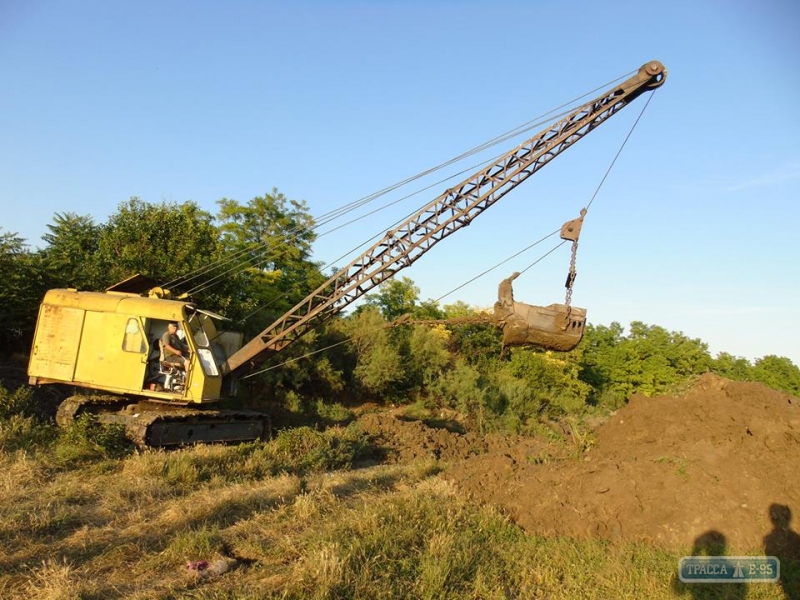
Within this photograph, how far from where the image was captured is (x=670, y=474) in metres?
7.64

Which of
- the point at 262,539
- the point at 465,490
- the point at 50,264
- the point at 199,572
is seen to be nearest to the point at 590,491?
the point at 465,490

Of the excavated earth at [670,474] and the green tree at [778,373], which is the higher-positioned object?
the green tree at [778,373]

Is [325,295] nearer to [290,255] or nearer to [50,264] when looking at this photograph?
[50,264]

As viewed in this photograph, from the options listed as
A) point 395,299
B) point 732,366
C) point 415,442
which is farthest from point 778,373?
point 415,442

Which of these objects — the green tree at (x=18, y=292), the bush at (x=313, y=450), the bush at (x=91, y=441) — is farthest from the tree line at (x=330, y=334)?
the bush at (x=91, y=441)

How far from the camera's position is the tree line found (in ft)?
51.2

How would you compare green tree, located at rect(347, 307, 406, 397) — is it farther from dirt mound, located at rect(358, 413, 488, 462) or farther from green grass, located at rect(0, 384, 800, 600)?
green grass, located at rect(0, 384, 800, 600)

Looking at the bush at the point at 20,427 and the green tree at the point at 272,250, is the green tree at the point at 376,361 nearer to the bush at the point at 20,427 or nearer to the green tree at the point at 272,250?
the green tree at the point at 272,250

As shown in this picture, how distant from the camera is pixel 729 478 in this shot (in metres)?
7.37

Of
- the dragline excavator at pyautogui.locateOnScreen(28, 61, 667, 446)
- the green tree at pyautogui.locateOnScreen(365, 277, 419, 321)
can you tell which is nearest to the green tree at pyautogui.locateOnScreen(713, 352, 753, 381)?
the green tree at pyautogui.locateOnScreen(365, 277, 419, 321)

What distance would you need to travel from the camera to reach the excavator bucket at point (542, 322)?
10.4 m

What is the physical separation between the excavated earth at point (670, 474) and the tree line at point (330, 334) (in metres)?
2.85

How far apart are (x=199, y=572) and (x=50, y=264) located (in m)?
14.1

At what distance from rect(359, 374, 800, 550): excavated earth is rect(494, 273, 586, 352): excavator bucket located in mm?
1887
